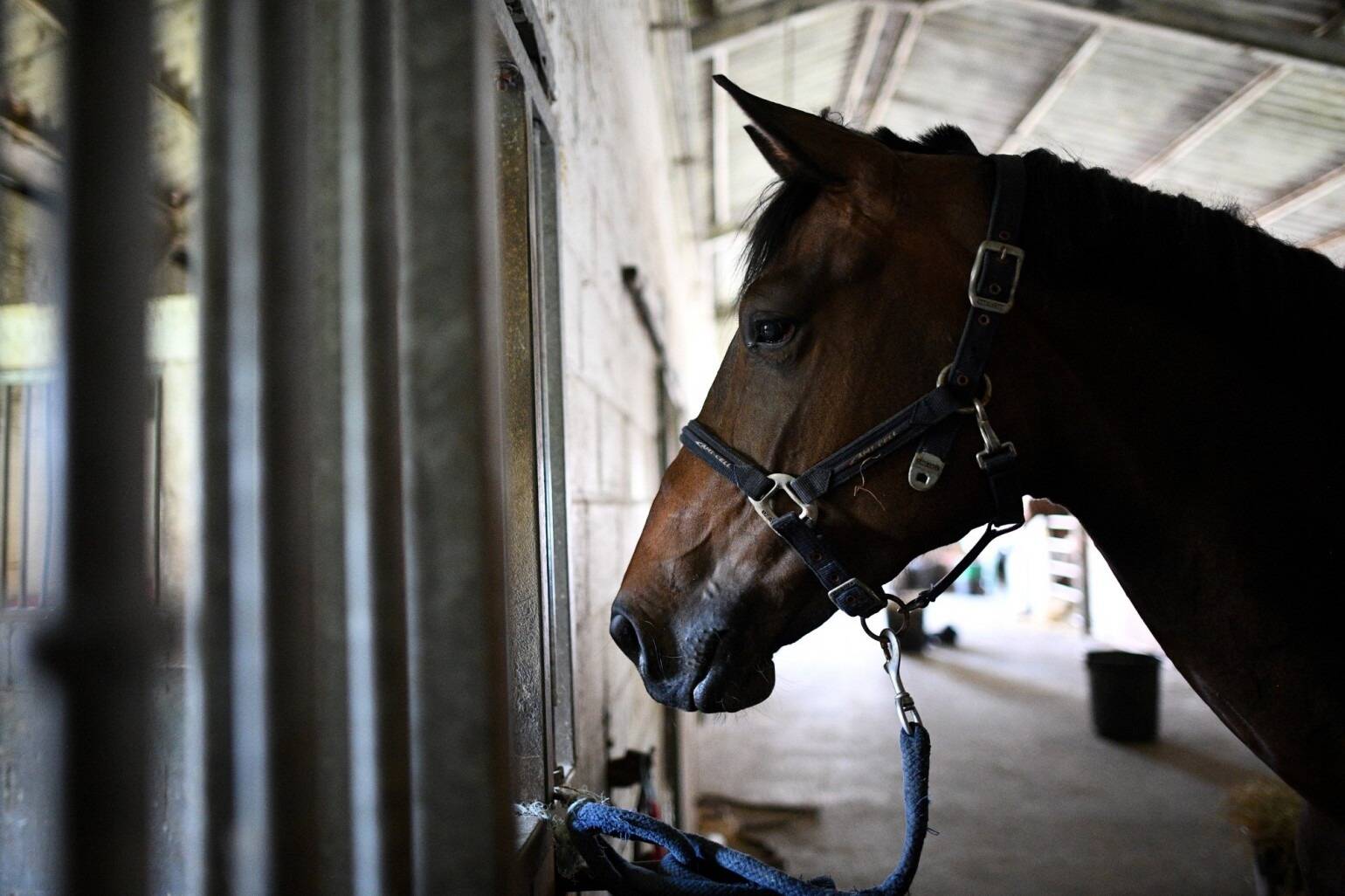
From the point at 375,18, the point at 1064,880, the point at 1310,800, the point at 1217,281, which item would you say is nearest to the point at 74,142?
the point at 375,18

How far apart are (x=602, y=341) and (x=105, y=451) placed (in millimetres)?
1563

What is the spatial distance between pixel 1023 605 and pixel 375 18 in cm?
1271

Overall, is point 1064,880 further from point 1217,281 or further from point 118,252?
point 118,252

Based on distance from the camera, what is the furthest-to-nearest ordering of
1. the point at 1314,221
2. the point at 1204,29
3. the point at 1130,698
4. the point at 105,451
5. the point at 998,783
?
the point at 1130,698 < the point at 998,783 < the point at 1204,29 < the point at 1314,221 < the point at 105,451

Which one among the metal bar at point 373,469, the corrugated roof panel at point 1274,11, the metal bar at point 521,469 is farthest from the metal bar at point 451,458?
the corrugated roof panel at point 1274,11

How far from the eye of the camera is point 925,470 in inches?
37.7

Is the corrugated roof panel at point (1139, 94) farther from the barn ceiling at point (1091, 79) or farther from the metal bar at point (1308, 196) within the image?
the metal bar at point (1308, 196)

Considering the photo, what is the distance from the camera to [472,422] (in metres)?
0.42

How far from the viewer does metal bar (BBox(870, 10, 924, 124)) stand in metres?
Answer: 5.53

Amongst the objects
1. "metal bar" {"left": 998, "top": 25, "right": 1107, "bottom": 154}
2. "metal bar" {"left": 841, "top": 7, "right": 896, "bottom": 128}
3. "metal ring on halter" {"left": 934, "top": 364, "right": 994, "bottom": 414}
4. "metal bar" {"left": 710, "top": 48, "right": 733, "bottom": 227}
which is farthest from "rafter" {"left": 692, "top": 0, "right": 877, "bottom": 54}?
"metal ring on halter" {"left": 934, "top": 364, "right": 994, "bottom": 414}

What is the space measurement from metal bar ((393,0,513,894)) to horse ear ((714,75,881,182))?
63 centimetres

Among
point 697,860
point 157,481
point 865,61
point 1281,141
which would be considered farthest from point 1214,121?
point 157,481

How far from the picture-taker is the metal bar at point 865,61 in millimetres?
5707

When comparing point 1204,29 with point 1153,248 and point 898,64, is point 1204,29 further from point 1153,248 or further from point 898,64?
point 1153,248
